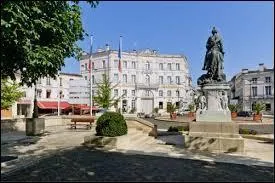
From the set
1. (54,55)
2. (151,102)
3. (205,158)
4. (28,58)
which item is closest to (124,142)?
(205,158)

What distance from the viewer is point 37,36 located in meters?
9.69

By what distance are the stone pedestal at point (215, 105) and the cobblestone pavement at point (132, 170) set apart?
4.10 metres

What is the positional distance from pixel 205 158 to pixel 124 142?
4.05 metres

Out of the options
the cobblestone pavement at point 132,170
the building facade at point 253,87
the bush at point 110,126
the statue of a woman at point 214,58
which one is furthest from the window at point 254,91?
the cobblestone pavement at point 132,170

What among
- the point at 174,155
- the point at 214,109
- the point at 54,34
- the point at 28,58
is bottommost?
the point at 174,155

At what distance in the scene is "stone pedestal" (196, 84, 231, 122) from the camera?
1511cm

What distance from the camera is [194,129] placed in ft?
49.8

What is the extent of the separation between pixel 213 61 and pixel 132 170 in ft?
26.5

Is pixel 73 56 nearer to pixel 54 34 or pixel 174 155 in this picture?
pixel 54 34

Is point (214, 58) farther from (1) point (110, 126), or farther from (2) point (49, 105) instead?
(2) point (49, 105)

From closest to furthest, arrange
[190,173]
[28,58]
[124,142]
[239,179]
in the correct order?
[239,179] → [190,173] → [28,58] → [124,142]

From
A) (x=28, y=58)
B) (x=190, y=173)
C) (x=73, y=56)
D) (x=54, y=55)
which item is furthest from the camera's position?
(x=73, y=56)

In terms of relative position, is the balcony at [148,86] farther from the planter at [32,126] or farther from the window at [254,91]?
the planter at [32,126]

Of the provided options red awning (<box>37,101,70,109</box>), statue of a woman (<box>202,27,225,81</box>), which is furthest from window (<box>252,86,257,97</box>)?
statue of a woman (<box>202,27,225,81</box>)
